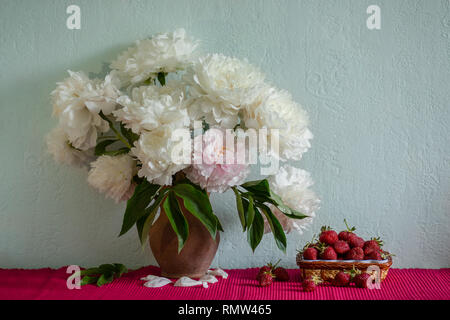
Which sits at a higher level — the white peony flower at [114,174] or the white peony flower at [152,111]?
the white peony flower at [152,111]

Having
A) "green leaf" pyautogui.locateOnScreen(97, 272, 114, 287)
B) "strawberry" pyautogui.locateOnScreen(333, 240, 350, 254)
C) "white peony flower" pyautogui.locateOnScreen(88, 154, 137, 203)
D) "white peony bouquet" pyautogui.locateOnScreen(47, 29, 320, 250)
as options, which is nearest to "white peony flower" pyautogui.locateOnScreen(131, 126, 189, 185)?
"white peony bouquet" pyautogui.locateOnScreen(47, 29, 320, 250)

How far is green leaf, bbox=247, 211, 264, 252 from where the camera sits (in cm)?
117

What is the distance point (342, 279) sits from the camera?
1153 mm

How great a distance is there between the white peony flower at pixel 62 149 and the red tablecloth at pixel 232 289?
0.32 metres

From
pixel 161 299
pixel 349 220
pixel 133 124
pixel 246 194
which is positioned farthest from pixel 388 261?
pixel 133 124

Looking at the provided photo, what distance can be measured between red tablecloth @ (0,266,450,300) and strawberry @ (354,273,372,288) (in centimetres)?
1

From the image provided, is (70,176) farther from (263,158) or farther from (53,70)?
(263,158)

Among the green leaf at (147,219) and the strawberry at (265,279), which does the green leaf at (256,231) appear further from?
the green leaf at (147,219)

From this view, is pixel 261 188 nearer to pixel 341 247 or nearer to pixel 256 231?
pixel 256 231

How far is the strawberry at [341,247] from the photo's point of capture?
1.19 m

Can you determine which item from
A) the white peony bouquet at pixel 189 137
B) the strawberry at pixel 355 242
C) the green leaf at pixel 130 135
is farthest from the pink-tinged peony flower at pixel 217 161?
the strawberry at pixel 355 242
